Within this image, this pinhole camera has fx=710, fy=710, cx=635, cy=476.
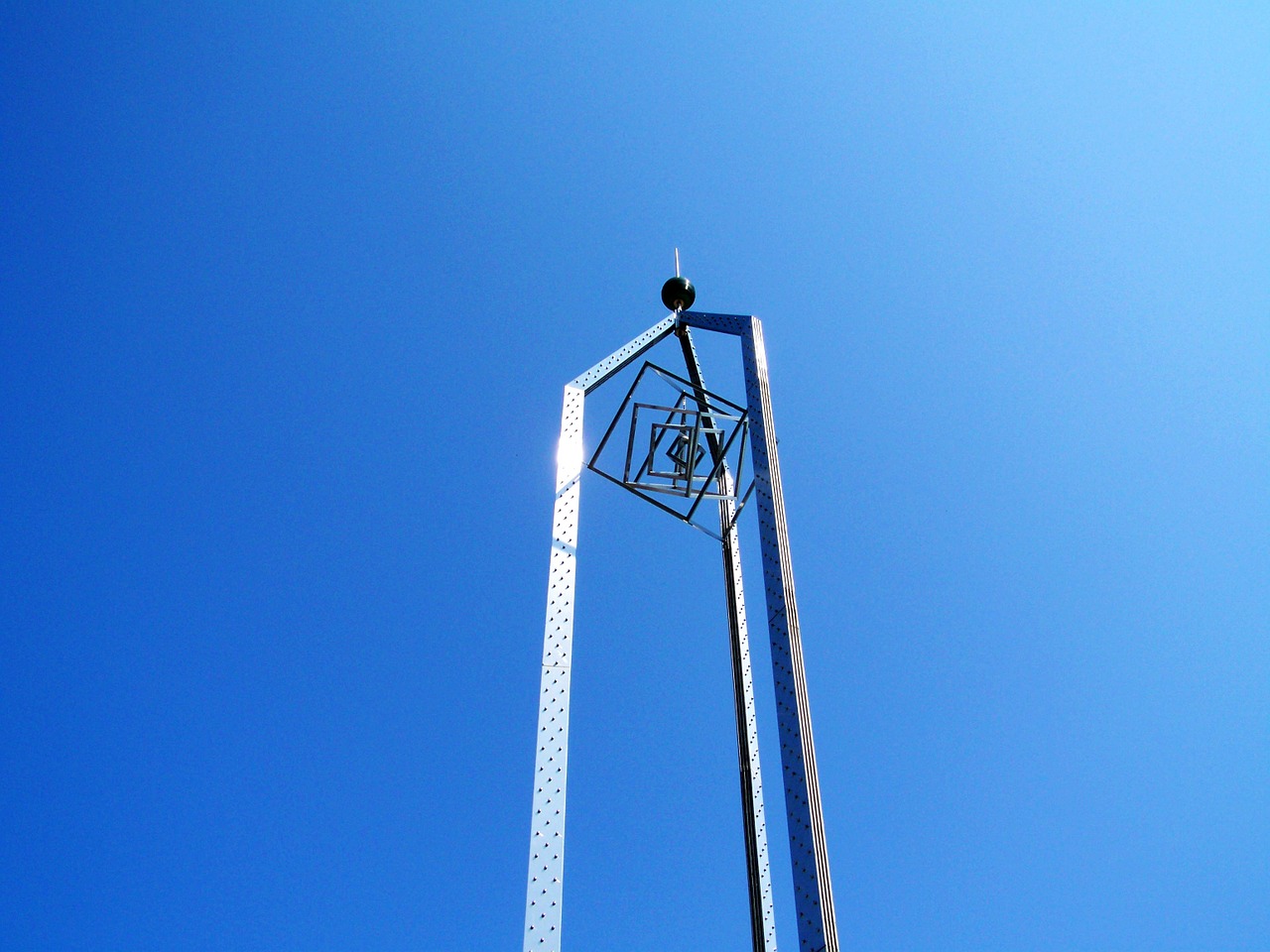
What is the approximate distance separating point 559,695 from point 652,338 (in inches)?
169

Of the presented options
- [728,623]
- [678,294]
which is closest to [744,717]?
[728,623]

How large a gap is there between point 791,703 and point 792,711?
0.14 feet

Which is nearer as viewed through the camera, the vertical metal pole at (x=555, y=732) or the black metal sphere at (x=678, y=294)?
the vertical metal pole at (x=555, y=732)

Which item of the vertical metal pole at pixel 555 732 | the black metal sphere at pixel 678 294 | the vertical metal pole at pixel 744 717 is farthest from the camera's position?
the black metal sphere at pixel 678 294

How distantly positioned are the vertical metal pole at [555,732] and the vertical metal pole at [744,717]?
2.68 metres

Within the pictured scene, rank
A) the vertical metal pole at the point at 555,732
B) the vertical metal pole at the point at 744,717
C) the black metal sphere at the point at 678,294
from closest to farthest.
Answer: the vertical metal pole at the point at 555,732 < the vertical metal pole at the point at 744,717 < the black metal sphere at the point at 678,294

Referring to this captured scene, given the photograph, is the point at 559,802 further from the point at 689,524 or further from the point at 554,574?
the point at 689,524

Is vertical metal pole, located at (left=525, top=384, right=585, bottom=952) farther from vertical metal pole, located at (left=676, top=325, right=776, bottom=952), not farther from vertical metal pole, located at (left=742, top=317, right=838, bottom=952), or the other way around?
vertical metal pole, located at (left=676, top=325, right=776, bottom=952)

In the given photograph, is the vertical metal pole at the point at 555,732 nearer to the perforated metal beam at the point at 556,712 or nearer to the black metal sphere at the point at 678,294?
the perforated metal beam at the point at 556,712

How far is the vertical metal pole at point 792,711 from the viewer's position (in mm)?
3490

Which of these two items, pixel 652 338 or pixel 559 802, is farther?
pixel 652 338

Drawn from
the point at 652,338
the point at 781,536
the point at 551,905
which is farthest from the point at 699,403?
the point at 551,905

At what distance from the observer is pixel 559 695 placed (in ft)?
13.6

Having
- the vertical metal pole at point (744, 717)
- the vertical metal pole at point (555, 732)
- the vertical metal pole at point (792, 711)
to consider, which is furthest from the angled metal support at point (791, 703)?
the vertical metal pole at point (744, 717)
